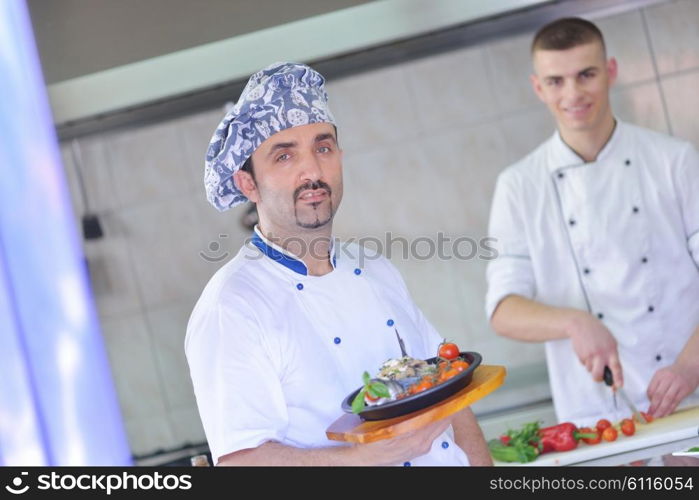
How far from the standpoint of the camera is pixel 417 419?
1331 millimetres

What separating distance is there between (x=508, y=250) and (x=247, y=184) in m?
1.22

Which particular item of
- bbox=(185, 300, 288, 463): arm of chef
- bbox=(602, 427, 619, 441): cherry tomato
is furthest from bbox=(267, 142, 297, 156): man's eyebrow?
bbox=(602, 427, 619, 441): cherry tomato

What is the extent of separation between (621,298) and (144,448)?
1484 mm

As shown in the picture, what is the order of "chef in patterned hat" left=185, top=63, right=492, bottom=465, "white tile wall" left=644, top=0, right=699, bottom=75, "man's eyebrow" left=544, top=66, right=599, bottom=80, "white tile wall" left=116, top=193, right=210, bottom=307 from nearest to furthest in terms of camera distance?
1. "chef in patterned hat" left=185, top=63, right=492, bottom=465
2. "man's eyebrow" left=544, top=66, right=599, bottom=80
3. "white tile wall" left=644, top=0, right=699, bottom=75
4. "white tile wall" left=116, top=193, right=210, bottom=307

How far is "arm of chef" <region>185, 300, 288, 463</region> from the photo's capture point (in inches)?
55.9

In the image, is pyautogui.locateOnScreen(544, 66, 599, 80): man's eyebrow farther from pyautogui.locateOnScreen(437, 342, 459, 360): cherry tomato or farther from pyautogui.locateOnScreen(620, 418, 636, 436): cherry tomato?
pyautogui.locateOnScreen(437, 342, 459, 360): cherry tomato

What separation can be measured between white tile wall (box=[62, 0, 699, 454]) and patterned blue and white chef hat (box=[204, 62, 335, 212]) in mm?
1293

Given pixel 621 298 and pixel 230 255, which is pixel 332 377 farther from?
pixel 230 255

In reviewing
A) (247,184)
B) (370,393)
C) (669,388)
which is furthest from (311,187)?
(669,388)

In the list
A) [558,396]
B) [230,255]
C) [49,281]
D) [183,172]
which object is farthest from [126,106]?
[558,396]

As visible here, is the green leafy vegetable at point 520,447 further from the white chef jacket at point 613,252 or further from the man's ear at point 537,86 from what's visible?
the man's ear at point 537,86

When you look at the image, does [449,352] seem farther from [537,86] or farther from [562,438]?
[537,86]
